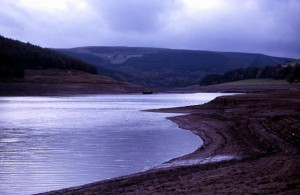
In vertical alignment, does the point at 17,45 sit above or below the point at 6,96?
above

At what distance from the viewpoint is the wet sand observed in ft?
35.0

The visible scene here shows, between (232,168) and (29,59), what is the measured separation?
9618 cm

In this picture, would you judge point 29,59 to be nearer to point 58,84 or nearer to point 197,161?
point 58,84

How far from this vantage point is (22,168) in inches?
606

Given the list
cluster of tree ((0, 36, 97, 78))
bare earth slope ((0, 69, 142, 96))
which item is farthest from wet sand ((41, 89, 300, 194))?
cluster of tree ((0, 36, 97, 78))

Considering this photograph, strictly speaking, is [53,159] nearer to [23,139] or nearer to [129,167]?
[129,167]

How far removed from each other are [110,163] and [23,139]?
7722mm

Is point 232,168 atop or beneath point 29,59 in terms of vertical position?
beneath

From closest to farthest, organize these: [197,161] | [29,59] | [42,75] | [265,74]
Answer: [197,161], [42,75], [29,59], [265,74]

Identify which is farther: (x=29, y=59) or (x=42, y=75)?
(x=29, y=59)

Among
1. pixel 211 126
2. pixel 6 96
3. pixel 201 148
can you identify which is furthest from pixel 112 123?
pixel 6 96

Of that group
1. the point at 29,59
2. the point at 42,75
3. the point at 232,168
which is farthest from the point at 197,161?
the point at 29,59

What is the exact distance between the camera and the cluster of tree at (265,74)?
89.3 m

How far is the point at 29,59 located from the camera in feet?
348
